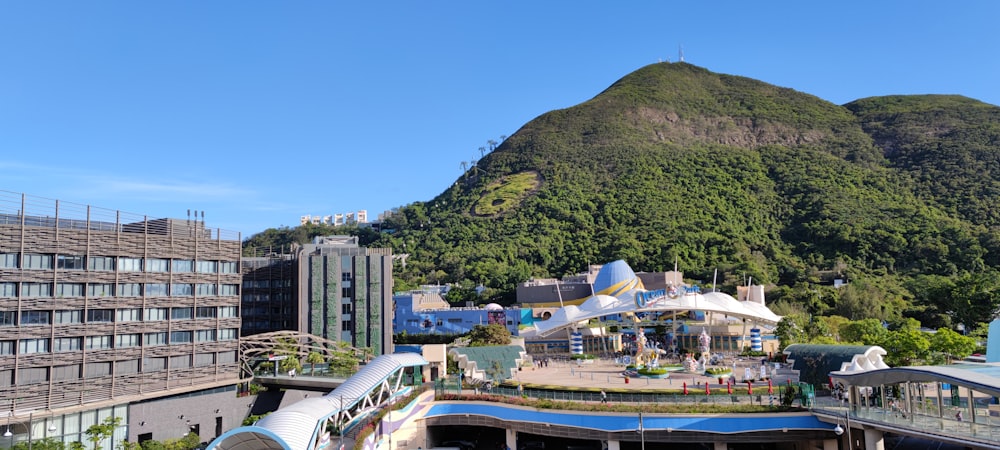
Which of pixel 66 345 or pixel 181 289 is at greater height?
pixel 181 289

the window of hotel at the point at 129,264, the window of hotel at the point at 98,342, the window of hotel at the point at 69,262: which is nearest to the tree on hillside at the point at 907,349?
the window of hotel at the point at 129,264

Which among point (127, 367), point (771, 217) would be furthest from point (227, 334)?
point (771, 217)

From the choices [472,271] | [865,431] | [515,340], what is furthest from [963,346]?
[472,271]

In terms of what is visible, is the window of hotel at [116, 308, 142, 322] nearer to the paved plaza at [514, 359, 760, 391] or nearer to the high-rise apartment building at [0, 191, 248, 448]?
the high-rise apartment building at [0, 191, 248, 448]

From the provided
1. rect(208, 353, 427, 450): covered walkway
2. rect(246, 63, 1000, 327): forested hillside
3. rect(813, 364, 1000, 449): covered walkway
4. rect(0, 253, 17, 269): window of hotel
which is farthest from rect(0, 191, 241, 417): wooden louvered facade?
rect(246, 63, 1000, 327): forested hillside

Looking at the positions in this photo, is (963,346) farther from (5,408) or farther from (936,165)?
(936,165)

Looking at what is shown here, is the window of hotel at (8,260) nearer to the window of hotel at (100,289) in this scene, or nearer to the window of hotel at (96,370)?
the window of hotel at (100,289)

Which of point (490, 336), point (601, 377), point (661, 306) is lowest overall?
point (601, 377)

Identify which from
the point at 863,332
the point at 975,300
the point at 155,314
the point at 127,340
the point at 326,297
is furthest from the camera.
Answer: the point at 975,300

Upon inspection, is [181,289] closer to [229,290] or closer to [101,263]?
[229,290]
